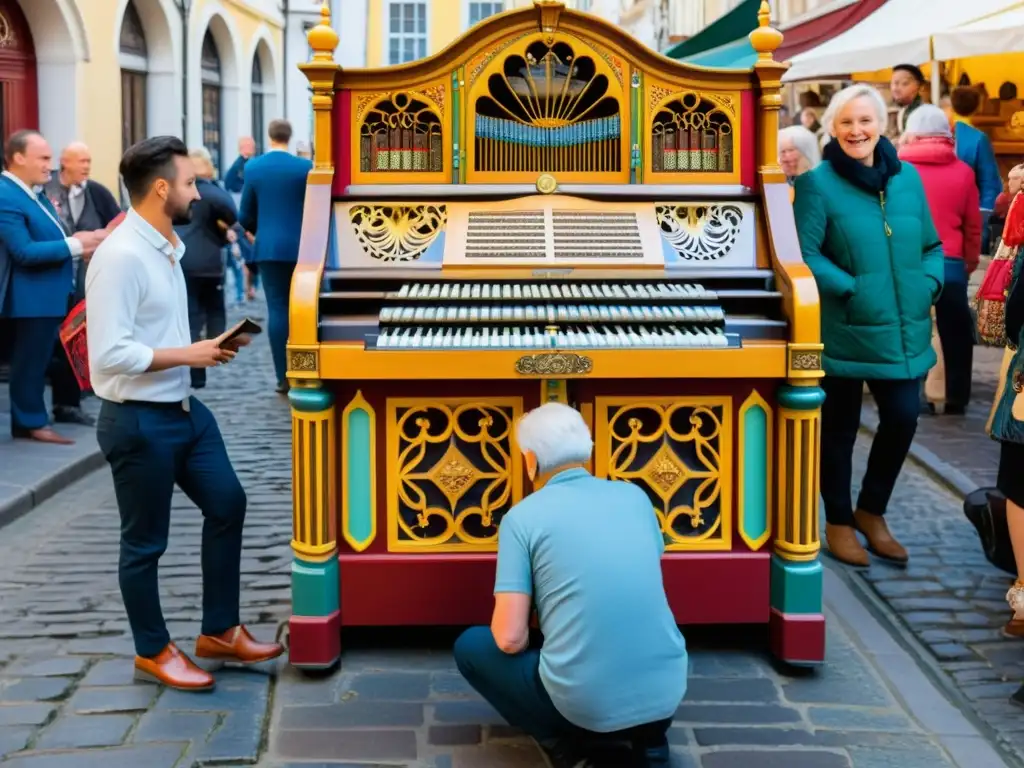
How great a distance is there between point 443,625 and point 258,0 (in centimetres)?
2056

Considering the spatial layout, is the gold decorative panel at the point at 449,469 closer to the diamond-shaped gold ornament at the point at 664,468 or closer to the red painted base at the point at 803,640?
the diamond-shaped gold ornament at the point at 664,468

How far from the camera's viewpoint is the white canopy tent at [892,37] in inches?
363

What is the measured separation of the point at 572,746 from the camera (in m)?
3.89

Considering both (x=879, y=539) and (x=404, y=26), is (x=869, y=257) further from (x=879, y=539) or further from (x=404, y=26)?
(x=404, y=26)

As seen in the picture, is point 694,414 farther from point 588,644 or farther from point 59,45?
point 59,45

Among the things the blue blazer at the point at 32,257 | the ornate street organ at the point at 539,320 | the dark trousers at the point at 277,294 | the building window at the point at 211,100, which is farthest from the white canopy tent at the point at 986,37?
the building window at the point at 211,100

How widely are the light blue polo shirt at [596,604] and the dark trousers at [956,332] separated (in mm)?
5894

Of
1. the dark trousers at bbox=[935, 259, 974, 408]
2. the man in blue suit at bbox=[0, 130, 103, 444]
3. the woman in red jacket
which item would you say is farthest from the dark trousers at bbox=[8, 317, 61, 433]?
the dark trousers at bbox=[935, 259, 974, 408]

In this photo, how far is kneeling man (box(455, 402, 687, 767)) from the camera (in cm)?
359

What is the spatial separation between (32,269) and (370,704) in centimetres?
470

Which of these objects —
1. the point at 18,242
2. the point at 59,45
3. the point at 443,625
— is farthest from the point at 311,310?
the point at 59,45

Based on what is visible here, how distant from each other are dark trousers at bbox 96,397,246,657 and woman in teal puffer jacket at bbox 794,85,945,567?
246 cm

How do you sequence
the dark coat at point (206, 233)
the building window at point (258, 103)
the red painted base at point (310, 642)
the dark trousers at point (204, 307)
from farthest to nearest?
1. the building window at point (258, 103)
2. the dark trousers at point (204, 307)
3. the dark coat at point (206, 233)
4. the red painted base at point (310, 642)

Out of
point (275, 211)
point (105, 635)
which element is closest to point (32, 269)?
point (275, 211)
